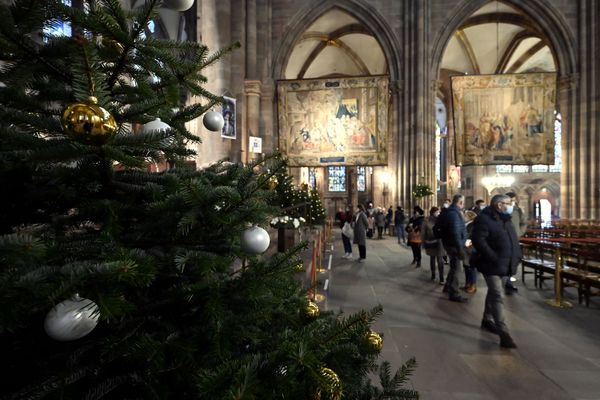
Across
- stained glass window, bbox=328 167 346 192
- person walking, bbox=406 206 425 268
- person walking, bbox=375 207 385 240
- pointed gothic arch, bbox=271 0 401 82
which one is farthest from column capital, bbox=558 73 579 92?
stained glass window, bbox=328 167 346 192

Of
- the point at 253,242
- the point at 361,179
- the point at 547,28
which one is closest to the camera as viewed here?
the point at 253,242

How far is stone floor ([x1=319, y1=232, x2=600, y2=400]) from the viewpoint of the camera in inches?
97.3

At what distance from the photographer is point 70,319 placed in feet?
2.09

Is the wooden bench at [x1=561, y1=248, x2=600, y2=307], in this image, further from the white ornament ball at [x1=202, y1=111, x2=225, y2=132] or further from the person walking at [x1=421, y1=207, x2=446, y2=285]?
the white ornament ball at [x1=202, y1=111, x2=225, y2=132]

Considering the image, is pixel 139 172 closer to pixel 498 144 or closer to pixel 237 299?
pixel 237 299

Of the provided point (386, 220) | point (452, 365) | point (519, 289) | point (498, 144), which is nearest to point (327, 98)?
point (386, 220)

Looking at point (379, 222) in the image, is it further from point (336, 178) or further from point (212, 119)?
point (336, 178)

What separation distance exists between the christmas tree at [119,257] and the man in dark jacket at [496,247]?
2674 millimetres

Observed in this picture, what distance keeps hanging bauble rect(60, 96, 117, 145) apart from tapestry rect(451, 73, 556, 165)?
14.5m

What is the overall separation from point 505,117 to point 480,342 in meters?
12.4

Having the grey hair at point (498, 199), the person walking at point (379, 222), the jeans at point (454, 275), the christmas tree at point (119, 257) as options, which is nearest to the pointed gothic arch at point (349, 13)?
the person walking at point (379, 222)

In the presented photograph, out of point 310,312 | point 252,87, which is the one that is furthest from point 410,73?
point 310,312

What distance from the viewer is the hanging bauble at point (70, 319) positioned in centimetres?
63

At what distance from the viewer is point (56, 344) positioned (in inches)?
35.4
